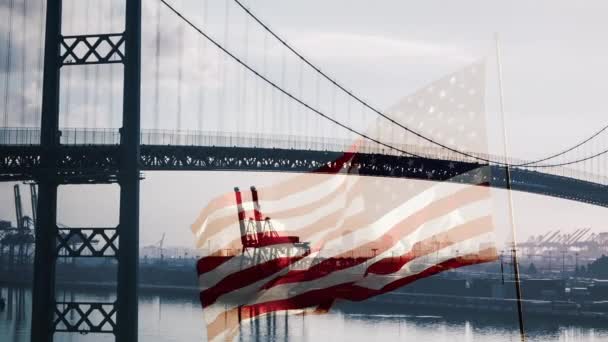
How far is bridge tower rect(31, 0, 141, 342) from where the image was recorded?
57.4ft

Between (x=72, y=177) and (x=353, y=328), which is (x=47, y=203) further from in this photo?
(x=353, y=328)

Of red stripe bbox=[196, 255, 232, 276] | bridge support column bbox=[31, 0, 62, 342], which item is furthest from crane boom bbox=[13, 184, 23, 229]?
bridge support column bbox=[31, 0, 62, 342]

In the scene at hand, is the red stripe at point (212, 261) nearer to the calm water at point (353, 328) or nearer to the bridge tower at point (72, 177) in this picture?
the bridge tower at point (72, 177)

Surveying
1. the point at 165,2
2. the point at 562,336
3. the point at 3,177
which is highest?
the point at 165,2

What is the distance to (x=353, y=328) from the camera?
7212 centimetres

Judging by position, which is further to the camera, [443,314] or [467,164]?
[443,314]

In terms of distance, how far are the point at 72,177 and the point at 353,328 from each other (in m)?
56.1

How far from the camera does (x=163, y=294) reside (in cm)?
13700

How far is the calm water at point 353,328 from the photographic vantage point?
213 ft

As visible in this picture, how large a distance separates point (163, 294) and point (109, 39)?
401 ft

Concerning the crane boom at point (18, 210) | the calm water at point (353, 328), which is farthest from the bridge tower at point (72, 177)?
the crane boom at point (18, 210)

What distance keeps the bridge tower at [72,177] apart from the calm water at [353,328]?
44.7m

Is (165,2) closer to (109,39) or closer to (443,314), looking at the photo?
(109,39)

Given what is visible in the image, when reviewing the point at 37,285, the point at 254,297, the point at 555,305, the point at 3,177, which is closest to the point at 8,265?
the point at 254,297
